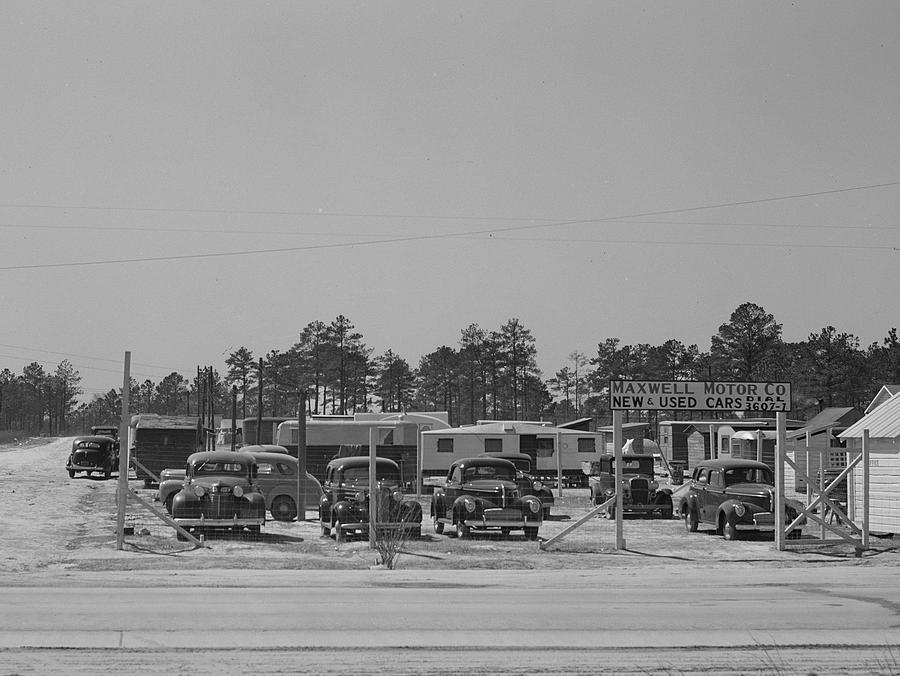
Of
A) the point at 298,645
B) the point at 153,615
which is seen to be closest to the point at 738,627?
the point at 298,645

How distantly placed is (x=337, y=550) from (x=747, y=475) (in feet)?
33.8

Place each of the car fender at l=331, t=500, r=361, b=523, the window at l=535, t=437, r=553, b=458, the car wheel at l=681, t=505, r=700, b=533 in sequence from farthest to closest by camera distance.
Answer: the window at l=535, t=437, r=553, b=458, the car wheel at l=681, t=505, r=700, b=533, the car fender at l=331, t=500, r=361, b=523

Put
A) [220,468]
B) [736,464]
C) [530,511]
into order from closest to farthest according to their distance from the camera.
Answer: [530,511] → [220,468] → [736,464]

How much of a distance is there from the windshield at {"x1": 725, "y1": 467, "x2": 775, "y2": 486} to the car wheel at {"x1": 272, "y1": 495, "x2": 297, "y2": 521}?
1041cm

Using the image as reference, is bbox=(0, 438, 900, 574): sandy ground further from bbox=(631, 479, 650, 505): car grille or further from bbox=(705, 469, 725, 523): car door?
bbox=(631, 479, 650, 505): car grille

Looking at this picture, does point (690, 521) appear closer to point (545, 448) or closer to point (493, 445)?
point (493, 445)

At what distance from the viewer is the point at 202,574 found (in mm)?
16969

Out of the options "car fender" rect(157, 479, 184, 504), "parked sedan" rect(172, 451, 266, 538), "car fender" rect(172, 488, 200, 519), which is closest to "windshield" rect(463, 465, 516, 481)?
"parked sedan" rect(172, 451, 266, 538)

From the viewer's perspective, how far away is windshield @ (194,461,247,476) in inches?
966

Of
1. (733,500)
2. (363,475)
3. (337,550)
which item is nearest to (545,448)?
(733,500)

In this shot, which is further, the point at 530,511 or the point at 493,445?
the point at 493,445

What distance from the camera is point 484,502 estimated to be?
76.5 feet

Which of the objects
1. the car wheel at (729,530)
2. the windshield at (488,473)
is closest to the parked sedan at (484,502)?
the windshield at (488,473)

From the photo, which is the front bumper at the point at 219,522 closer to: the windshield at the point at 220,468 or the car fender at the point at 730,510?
the windshield at the point at 220,468
